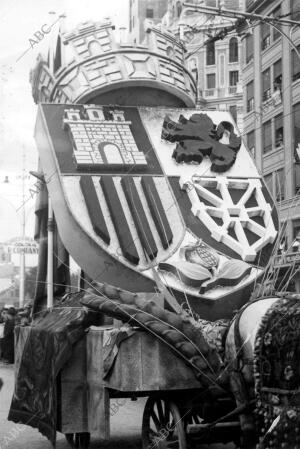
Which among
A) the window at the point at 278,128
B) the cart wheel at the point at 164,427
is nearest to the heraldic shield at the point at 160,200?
the cart wheel at the point at 164,427

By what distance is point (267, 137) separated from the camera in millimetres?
24562

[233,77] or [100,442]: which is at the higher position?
[233,77]

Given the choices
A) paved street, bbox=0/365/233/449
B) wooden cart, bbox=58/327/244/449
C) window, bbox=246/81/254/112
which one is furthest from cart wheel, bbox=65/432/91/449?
window, bbox=246/81/254/112

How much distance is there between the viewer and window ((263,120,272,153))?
22008 mm

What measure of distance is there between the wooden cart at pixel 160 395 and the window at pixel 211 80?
5064 centimetres

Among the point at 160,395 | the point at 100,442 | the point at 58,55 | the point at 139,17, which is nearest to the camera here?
the point at 160,395

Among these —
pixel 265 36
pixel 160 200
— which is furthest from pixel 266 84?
pixel 160 200

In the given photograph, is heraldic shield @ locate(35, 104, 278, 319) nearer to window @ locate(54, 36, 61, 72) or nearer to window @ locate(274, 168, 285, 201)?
window @ locate(274, 168, 285, 201)

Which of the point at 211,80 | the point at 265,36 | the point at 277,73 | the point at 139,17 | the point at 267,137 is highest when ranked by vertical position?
the point at 211,80

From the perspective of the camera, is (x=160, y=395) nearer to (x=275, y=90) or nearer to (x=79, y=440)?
(x=79, y=440)

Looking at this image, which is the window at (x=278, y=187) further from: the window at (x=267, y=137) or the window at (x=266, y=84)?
the window at (x=266, y=84)

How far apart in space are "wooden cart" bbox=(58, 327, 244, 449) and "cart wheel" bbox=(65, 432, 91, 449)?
82 centimetres

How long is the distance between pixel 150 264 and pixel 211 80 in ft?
157

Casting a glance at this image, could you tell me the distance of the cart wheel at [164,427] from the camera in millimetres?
6714
